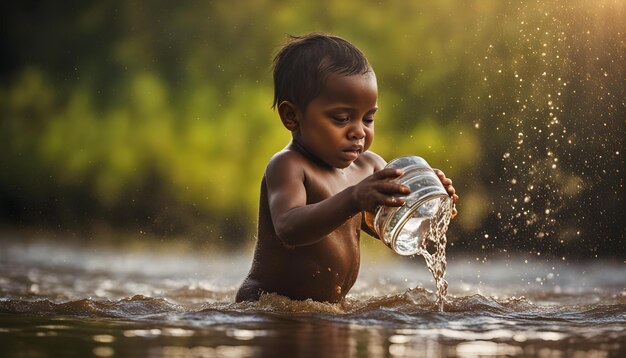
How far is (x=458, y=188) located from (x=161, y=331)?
4.25 metres

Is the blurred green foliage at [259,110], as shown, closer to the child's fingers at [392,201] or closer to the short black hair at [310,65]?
the short black hair at [310,65]

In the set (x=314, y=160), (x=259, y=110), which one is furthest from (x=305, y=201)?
(x=259, y=110)

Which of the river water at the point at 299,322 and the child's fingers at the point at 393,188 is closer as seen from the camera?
the river water at the point at 299,322

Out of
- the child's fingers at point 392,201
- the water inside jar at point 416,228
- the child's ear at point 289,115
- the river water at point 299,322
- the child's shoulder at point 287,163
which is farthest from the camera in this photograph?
the child's ear at point 289,115

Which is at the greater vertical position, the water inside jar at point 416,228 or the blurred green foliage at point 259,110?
the blurred green foliage at point 259,110

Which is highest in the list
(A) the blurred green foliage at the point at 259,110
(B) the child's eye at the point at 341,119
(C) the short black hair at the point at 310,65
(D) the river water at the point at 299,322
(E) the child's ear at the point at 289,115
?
(A) the blurred green foliage at the point at 259,110

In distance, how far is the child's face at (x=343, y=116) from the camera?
303 centimetres

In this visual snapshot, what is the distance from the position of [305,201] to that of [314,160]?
0.77ft

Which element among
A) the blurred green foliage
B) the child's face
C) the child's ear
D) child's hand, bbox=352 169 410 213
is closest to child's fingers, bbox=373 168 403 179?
child's hand, bbox=352 169 410 213

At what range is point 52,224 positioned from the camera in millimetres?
6922

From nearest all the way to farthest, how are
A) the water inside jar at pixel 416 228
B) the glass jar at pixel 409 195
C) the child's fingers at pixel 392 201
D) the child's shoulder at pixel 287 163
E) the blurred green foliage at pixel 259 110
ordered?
the child's fingers at pixel 392 201 → the glass jar at pixel 409 195 → the water inside jar at pixel 416 228 → the child's shoulder at pixel 287 163 → the blurred green foliage at pixel 259 110

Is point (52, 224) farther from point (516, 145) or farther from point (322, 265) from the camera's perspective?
point (322, 265)

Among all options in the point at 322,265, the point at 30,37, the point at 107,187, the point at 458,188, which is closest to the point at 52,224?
the point at 107,187

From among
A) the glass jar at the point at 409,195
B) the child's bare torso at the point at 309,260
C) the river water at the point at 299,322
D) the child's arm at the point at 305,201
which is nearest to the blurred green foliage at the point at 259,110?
the river water at the point at 299,322
